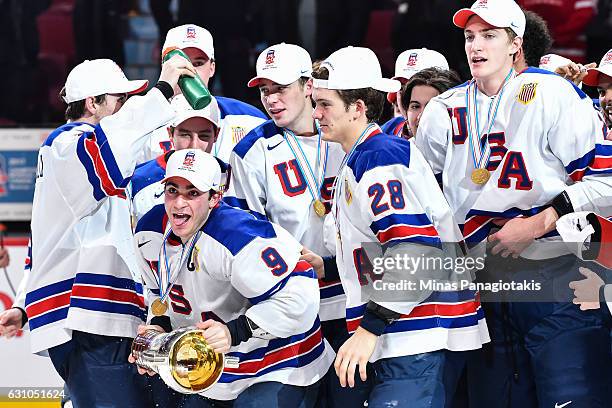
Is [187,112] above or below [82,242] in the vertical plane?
above

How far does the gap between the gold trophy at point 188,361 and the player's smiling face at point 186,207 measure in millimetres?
304

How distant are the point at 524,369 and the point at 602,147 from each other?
0.70 m

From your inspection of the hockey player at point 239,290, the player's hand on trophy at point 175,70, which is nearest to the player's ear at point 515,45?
the hockey player at point 239,290

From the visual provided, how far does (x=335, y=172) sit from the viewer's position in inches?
146

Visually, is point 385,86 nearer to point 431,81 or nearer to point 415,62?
point 431,81

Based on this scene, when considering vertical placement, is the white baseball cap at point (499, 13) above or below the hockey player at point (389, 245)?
above

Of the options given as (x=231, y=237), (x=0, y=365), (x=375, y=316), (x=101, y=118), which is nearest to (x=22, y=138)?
(x=0, y=365)

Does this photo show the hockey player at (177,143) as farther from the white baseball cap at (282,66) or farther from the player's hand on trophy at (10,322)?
the player's hand on trophy at (10,322)

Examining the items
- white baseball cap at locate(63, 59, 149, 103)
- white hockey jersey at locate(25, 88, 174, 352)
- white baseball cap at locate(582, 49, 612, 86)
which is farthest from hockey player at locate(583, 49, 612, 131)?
white baseball cap at locate(63, 59, 149, 103)

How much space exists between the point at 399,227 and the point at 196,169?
2.09 ft

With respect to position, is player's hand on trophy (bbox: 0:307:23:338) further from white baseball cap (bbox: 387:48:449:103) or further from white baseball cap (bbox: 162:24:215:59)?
white baseball cap (bbox: 387:48:449:103)

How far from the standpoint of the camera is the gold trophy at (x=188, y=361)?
3.01m

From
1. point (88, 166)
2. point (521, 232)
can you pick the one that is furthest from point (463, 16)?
point (88, 166)

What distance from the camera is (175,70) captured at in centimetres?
352
